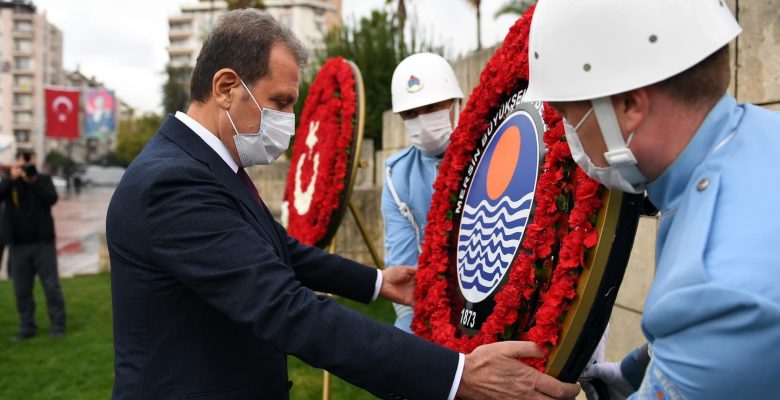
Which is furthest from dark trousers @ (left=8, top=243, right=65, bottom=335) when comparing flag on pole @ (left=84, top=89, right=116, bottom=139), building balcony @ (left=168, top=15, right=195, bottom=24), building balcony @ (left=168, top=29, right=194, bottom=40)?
building balcony @ (left=168, top=15, right=195, bottom=24)

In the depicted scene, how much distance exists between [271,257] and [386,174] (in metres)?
2.14

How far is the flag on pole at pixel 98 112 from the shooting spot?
34.7m

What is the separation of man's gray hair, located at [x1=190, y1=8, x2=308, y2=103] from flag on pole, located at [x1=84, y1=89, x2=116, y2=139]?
34.9 metres

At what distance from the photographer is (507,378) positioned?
1.90 metres

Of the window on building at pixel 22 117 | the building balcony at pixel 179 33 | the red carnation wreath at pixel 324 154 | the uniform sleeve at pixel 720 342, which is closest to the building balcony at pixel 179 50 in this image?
the building balcony at pixel 179 33

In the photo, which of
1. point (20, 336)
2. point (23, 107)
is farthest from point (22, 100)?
point (20, 336)

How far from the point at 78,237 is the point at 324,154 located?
65.1ft

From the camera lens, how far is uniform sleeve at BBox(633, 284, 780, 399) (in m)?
1.12

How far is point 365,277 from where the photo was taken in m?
3.14

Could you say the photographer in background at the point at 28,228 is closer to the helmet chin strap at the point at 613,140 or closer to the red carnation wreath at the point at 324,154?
the red carnation wreath at the point at 324,154

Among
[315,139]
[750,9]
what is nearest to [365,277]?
[750,9]

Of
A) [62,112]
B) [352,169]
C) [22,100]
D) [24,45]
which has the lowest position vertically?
[22,100]

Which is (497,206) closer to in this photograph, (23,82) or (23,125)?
(23,125)

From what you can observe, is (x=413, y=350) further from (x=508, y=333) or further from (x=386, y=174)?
(x=386, y=174)
